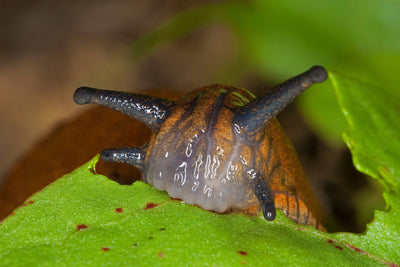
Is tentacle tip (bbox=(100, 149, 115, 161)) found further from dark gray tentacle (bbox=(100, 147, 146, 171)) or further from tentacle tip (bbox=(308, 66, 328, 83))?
tentacle tip (bbox=(308, 66, 328, 83))

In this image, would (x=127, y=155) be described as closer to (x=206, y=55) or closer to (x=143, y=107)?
(x=143, y=107)

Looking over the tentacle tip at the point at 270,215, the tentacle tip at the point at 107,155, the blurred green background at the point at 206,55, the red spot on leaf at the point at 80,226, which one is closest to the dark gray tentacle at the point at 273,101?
the tentacle tip at the point at 270,215

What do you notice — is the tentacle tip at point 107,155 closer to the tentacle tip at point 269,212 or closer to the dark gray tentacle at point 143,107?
the dark gray tentacle at point 143,107

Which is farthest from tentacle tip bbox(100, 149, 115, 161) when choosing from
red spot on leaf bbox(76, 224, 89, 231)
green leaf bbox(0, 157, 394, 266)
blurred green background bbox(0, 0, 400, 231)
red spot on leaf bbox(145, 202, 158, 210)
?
blurred green background bbox(0, 0, 400, 231)

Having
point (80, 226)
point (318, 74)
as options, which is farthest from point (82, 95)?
point (318, 74)

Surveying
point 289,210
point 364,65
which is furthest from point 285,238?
point 364,65

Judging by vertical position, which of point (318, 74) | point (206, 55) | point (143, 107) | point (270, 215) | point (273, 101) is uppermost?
point (206, 55)
